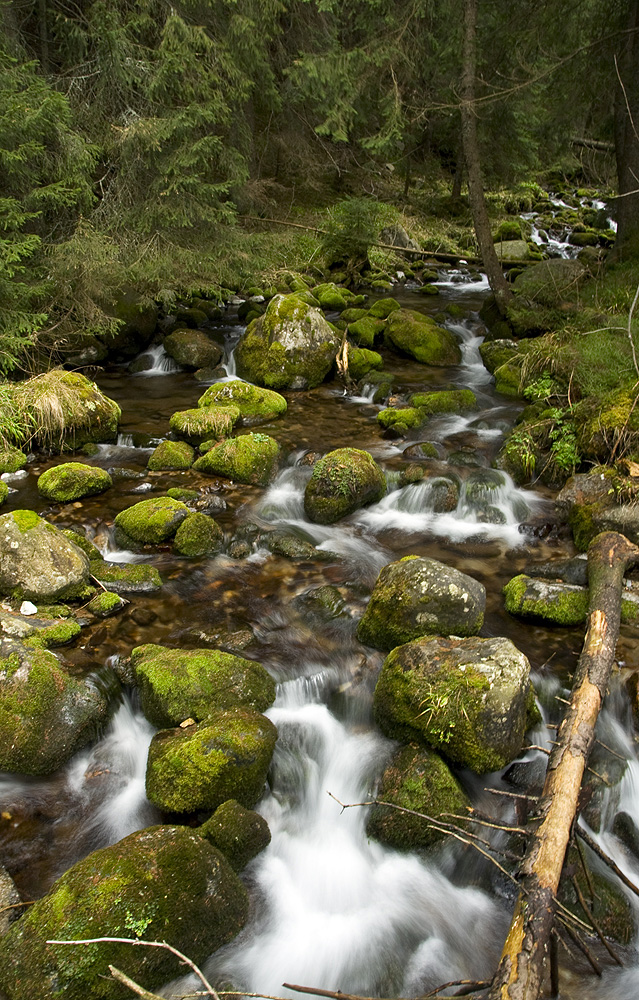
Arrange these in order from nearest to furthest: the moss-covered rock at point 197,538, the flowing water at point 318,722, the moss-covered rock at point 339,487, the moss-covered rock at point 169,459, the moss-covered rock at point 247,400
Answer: the flowing water at point 318,722 → the moss-covered rock at point 197,538 → the moss-covered rock at point 339,487 → the moss-covered rock at point 169,459 → the moss-covered rock at point 247,400

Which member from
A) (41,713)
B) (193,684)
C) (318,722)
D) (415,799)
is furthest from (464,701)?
(41,713)

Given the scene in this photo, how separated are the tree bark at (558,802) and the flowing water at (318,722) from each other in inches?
21.8

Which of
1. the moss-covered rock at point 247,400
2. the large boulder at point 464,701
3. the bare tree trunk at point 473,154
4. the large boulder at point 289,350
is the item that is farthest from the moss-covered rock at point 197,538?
the bare tree trunk at point 473,154

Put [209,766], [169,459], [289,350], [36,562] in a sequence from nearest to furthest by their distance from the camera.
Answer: [209,766] < [36,562] < [169,459] < [289,350]

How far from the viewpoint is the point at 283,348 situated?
38.5ft

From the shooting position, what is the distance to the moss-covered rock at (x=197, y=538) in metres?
6.80

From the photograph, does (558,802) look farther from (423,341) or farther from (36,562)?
(423,341)

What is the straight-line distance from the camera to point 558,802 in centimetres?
328

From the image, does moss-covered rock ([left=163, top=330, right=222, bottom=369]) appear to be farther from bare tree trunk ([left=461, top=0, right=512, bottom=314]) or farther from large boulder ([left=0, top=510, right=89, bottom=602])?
large boulder ([left=0, top=510, right=89, bottom=602])

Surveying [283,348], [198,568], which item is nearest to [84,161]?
[283,348]

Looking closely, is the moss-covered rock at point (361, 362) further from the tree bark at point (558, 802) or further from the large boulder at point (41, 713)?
the large boulder at point (41, 713)

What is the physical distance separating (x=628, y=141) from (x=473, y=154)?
12.5 ft

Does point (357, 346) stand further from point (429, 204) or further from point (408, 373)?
point (429, 204)

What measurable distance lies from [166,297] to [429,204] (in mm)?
16203
